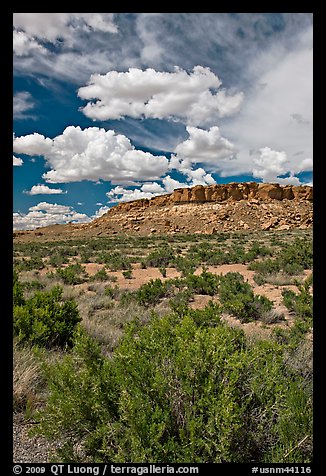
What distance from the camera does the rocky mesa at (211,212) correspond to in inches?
2606

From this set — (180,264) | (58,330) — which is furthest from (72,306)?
(180,264)

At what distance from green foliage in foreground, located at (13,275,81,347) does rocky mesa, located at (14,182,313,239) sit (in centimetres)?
5564

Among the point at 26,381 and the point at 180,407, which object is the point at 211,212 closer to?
the point at 26,381

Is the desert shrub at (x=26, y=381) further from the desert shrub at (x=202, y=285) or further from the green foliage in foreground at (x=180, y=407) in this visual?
the desert shrub at (x=202, y=285)

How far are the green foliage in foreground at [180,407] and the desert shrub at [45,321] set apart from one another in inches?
66.2

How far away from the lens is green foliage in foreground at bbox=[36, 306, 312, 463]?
2.27m

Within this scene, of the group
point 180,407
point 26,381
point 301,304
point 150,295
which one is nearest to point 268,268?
point 301,304

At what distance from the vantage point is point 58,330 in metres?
5.04

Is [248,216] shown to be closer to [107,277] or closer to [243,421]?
[107,277]

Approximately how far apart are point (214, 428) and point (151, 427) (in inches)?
17.1

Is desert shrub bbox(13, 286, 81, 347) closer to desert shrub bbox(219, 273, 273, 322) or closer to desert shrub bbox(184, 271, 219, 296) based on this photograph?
desert shrub bbox(219, 273, 273, 322)

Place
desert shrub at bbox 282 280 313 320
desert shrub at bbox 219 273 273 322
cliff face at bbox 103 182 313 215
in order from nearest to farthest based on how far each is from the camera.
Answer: desert shrub at bbox 282 280 313 320, desert shrub at bbox 219 273 273 322, cliff face at bbox 103 182 313 215

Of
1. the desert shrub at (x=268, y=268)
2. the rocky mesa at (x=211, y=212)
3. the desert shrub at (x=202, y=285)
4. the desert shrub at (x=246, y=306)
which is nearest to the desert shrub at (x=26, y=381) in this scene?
the desert shrub at (x=246, y=306)
